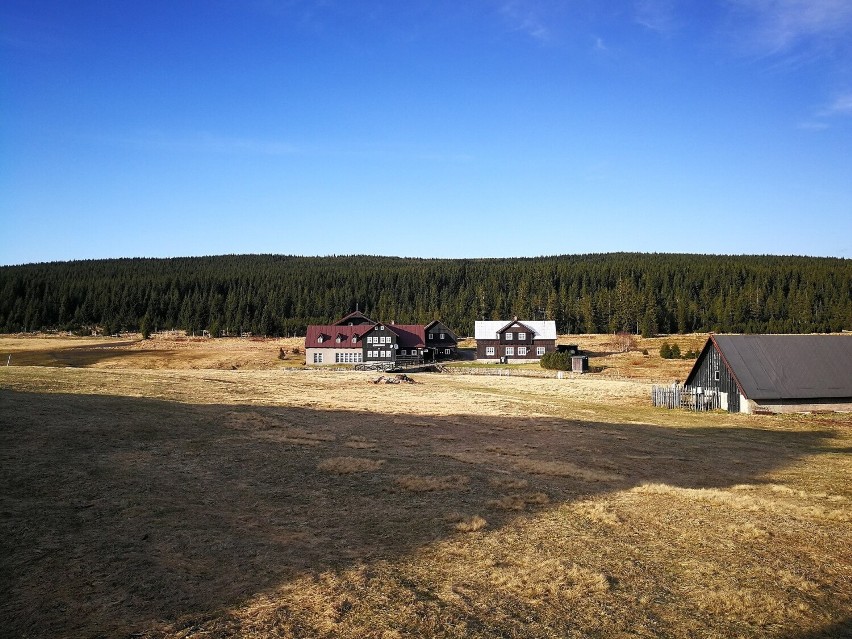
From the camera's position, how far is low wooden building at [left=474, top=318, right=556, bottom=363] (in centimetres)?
9731

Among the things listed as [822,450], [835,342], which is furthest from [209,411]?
[835,342]

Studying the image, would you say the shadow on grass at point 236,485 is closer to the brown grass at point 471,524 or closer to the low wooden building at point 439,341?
the brown grass at point 471,524

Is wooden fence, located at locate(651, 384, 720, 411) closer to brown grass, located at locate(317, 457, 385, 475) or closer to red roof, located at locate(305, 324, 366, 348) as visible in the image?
brown grass, located at locate(317, 457, 385, 475)

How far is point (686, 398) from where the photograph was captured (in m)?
44.0

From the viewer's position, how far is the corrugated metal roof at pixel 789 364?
3959 centimetres

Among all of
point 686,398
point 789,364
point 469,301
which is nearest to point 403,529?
point 686,398

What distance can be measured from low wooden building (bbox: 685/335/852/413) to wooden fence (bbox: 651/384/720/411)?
40 centimetres

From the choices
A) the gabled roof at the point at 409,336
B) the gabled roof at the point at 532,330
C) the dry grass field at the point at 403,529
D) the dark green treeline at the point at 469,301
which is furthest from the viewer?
the dark green treeline at the point at 469,301

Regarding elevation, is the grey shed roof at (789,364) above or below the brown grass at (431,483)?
above

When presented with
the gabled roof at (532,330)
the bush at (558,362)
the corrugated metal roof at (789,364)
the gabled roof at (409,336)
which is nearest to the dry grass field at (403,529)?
the corrugated metal roof at (789,364)

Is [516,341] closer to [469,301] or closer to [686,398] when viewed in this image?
[686,398]

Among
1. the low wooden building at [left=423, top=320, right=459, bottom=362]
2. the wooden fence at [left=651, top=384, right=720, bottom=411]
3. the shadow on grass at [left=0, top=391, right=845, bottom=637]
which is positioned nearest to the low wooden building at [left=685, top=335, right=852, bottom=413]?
the wooden fence at [left=651, top=384, right=720, bottom=411]

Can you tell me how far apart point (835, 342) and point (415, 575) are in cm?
4413

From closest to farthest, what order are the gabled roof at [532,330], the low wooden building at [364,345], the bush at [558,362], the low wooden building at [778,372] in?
1. the low wooden building at [778,372]
2. the bush at [558,362]
3. the low wooden building at [364,345]
4. the gabled roof at [532,330]
